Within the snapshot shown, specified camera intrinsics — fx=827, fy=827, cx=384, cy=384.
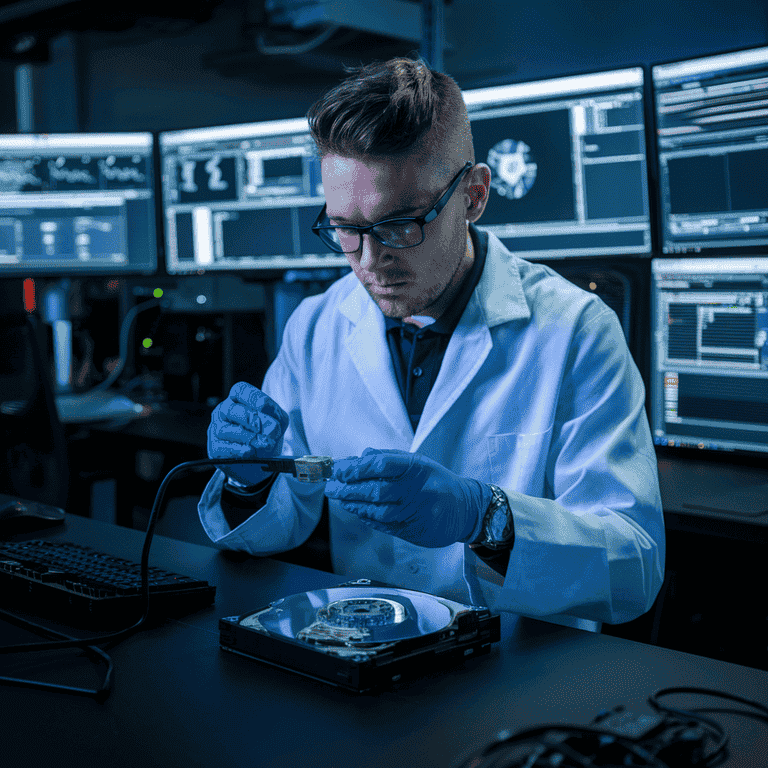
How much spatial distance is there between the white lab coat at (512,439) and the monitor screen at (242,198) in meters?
0.75

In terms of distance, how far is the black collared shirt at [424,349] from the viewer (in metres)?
1.24

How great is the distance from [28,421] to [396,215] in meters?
1.46

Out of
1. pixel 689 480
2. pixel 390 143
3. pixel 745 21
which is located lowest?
pixel 689 480

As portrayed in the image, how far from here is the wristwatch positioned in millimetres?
891

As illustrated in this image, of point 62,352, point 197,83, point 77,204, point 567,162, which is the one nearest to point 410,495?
point 567,162

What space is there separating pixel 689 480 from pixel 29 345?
1.60m

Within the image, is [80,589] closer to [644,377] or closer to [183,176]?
[644,377]

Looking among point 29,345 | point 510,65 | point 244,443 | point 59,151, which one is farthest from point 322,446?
point 510,65

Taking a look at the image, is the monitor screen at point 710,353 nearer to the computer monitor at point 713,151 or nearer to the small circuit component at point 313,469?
the computer monitor at point 713,151

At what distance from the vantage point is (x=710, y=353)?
63.7 inches

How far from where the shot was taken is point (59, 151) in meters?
2.30

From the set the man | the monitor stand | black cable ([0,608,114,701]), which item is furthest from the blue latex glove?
the monitor stand

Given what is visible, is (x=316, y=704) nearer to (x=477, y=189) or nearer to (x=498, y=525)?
(x=498, y=525)

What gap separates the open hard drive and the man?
130 millimetres
